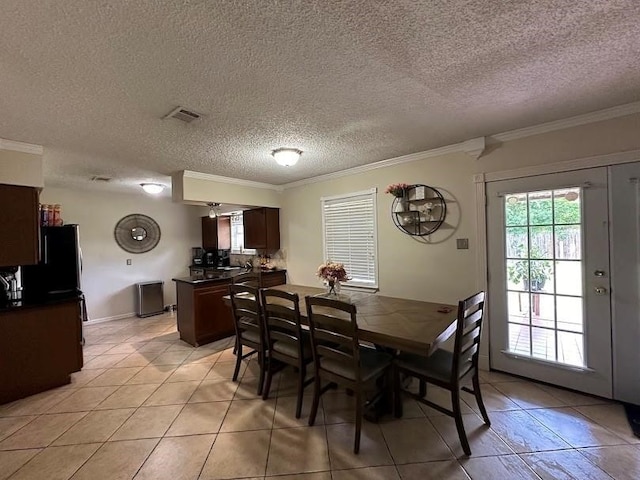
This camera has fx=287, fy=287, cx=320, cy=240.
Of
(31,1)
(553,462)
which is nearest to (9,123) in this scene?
(31,1)

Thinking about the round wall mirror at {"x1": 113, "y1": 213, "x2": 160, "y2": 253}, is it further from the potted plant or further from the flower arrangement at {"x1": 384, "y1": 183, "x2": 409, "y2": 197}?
the potted plant

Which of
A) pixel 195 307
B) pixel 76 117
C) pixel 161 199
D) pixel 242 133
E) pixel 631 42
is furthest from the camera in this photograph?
pixel 161 199

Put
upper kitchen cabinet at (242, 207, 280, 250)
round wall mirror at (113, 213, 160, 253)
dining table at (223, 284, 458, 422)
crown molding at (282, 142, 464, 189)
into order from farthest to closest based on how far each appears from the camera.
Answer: round wall mirror at (113, 213, 160, 253), upper kitchen cabinet at (242, 207, 280, 250), crown molding at (282, 142, 464, 189), dining table at (223, 284, 458, 422)

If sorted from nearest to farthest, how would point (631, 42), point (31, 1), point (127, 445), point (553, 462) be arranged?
1. point (31, 1)
2. point (631, 42)
3. point (553, 462)
4. point (127, 445)

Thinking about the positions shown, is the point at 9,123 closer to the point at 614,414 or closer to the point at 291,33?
the point at 291,33

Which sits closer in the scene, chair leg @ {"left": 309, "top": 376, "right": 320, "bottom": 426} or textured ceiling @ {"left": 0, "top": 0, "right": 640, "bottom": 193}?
textured ceiling @ {"left": 0, "top": 0, "right": 640, "bottom": 193}

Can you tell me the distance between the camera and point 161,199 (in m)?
6.01

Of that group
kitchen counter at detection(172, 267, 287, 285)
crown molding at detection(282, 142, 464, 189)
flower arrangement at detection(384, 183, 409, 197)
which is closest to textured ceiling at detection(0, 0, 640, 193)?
crown molding at detection(282, 142, 464, 189)

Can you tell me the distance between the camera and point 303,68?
1651mm

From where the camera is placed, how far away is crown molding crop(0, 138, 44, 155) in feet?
8.63

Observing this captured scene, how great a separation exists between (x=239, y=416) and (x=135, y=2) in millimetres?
2643

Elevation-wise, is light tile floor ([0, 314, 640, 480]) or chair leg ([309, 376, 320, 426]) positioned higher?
chair leg ([309, 376, 320, 426])

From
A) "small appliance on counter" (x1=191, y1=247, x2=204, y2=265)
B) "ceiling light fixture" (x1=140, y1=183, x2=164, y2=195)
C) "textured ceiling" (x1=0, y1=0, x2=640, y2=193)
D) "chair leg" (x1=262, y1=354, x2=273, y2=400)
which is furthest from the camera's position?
"small appliance on counter" (x1=191, y1=247, x2=204, y2=265)

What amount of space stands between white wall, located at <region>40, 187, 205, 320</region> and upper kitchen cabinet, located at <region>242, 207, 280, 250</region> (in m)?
2.17
